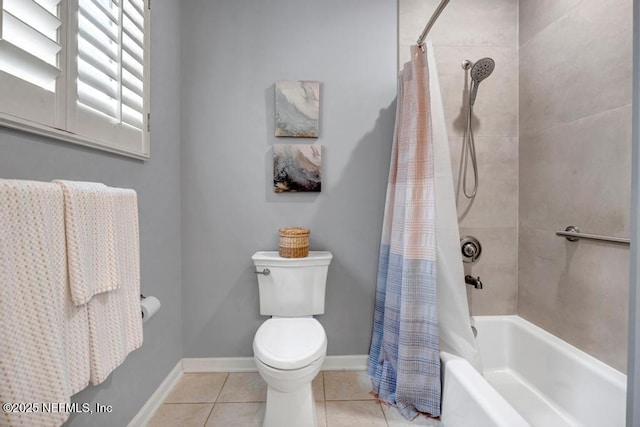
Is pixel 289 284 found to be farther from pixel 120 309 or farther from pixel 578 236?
pixel 578 236

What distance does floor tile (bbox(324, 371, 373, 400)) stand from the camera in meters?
1.49

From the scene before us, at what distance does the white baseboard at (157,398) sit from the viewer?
4.12ft

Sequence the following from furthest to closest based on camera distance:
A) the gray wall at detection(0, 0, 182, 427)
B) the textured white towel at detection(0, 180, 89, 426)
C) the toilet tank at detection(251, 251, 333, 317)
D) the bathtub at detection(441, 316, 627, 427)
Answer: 1. the toilet tank at detection(251, 251, 333, 317)
2. the bathtub at detection(441, 316, 627, 427)
3. the gray wall at detection(0, 0, 182, 427)
4. the textured white towel at detection(0, 180, 89, 426)

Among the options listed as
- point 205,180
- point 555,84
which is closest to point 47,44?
point 205,180

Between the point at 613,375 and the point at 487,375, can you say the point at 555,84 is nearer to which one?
the point at 613,375

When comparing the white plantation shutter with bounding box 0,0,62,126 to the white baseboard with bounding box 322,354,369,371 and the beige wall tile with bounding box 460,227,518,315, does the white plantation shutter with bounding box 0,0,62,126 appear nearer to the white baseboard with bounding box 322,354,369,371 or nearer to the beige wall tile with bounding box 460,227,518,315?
the white baseboard with bounding box 322,354,369,371

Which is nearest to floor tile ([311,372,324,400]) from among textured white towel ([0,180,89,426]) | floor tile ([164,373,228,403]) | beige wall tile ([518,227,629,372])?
floor tile ([164,373,228,403])

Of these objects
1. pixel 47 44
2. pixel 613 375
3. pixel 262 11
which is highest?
pixel 262 11

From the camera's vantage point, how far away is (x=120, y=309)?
861 mm

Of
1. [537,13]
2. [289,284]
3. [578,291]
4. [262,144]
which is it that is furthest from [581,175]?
[262,144]

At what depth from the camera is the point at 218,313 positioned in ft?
5.65

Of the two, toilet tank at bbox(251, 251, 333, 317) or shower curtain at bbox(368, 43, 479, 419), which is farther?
toilet tank at bbox(251, 251, 333, 317)

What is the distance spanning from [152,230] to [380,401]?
1502mm

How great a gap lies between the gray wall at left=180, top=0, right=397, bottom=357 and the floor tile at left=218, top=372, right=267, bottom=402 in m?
0.15
